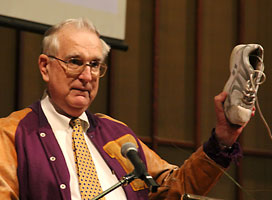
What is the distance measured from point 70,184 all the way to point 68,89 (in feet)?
1.25

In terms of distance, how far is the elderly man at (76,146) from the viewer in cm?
164

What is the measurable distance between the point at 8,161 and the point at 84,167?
0.27 m

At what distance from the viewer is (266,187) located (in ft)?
4.65

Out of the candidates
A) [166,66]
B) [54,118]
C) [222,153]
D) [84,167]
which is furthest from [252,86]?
→ [166,66]

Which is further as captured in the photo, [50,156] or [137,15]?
[137,15]

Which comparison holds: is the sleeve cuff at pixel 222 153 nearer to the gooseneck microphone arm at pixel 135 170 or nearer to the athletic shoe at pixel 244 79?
the athletic shoe at pixel 244 79

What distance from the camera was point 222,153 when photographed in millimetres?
1658

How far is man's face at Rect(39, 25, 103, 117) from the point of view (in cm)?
185

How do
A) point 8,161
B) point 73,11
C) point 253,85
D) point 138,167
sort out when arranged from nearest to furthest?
point 138,167 < point 253,85 < point 8,161 < point 73,11

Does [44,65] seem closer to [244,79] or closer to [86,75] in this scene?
[86,75]

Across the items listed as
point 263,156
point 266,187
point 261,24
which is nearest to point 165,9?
point 261,24

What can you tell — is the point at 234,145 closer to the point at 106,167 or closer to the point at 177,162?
the point at 177,162

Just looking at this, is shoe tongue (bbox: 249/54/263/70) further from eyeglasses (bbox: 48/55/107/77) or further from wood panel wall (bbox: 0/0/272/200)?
wood panel wall (bbox: 0/0/272/200)

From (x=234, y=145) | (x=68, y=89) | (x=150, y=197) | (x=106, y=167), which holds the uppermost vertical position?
(x=68, y=89)
